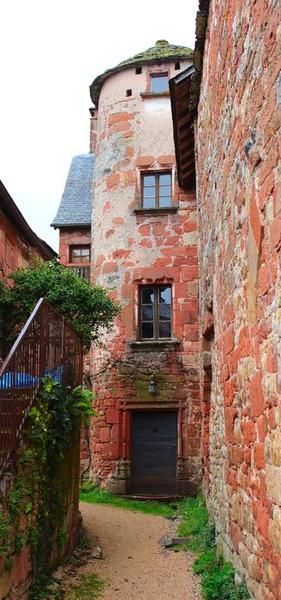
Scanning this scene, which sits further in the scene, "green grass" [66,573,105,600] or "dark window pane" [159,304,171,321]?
"dark window pane" [159,304,171,321]

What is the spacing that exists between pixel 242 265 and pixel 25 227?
6.98 meters

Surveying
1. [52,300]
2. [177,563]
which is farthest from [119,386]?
[177,563]

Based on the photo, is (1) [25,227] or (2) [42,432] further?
(1) [25,227]

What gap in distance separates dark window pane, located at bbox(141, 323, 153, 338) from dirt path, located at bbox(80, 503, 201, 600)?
4.39 m

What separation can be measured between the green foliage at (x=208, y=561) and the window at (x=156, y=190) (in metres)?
7.00

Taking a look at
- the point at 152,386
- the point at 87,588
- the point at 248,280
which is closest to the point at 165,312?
the point at 152,386

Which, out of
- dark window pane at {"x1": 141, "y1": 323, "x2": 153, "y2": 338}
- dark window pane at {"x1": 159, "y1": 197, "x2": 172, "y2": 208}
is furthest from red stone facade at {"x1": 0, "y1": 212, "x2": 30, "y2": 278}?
dark window pane at {"x1": 159, "y1": 197, "x2": 172, "y2": 208}

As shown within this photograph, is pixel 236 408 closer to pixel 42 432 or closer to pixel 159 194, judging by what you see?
pixel 42 432

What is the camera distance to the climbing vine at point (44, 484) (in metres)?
4.68

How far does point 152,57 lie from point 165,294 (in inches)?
243

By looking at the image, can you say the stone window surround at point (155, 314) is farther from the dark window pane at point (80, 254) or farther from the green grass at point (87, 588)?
the green grass at point (87, 588)

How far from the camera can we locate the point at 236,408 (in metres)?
5.03

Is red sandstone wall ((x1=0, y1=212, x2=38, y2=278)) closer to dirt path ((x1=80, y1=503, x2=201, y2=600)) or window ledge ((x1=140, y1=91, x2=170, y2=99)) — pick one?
dirt path ((x1=80, y1=503, x2=201, y2=600))

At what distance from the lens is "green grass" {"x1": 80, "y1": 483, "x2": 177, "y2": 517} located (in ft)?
36.3
